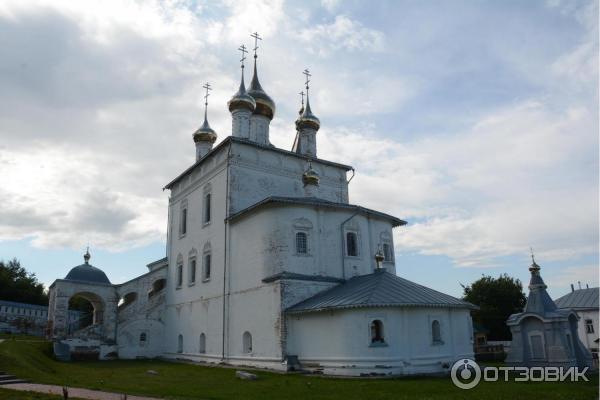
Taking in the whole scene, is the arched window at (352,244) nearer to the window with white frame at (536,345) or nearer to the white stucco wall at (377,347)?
the white stucco wall at (377,347)

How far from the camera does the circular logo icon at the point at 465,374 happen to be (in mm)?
12150

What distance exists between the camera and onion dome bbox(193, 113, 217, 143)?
1091 inches

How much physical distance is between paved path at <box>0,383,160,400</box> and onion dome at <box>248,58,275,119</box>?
16.3 metres

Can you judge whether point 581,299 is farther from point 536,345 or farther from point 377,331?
point 377,331

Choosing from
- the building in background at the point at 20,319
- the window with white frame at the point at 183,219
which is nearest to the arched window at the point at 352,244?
the window with white frame at the point at 183,219

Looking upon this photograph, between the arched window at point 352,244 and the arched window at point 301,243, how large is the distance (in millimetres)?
1883

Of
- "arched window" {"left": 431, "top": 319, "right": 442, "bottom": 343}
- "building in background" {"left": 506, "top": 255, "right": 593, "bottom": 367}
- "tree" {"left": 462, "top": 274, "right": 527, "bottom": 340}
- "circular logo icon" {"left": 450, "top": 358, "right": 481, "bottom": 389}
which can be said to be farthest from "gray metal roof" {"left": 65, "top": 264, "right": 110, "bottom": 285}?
"tree" {"left": 462, "top": 274, "right": 527, "bottom": 340}

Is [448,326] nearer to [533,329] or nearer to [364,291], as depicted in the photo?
[364,291]

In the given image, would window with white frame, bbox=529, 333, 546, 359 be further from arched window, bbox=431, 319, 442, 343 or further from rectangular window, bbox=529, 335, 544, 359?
arched window, bbox=431, 319, 442, 343

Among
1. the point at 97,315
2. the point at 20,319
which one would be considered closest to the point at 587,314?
the point at 97,315

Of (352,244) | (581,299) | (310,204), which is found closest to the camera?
(310,204)

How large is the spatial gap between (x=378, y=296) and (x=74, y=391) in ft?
27.6

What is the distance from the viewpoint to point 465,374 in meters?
14.2

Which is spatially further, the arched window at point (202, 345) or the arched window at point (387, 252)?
the arched window at point (202, 345)
